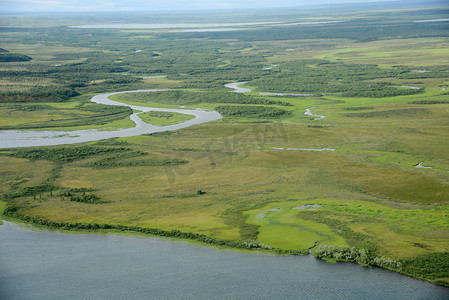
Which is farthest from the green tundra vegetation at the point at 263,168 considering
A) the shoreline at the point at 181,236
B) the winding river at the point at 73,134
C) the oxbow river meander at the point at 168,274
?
the winding river at the point at 73,134

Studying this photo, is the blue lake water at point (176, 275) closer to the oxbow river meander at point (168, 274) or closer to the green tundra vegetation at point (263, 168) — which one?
the oxbow river meander at point (168, 274)

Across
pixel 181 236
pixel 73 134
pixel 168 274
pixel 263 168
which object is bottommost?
pixel 73 134

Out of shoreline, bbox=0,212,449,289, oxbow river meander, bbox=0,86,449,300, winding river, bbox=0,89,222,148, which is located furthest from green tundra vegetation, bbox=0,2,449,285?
winding river, bbox=0,89,222,148

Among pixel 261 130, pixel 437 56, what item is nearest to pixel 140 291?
pixel 261 130

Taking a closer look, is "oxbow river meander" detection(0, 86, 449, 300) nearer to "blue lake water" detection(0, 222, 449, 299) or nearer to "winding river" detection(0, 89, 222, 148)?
"blue lake water" detection(0, 222, 449, 299)

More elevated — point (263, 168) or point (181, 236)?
point (181, 236)

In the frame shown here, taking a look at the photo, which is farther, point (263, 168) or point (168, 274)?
point (263, 168)

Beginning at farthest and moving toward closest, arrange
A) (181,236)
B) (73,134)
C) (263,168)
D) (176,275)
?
1. (73,134)
2. (263,168)
3. (181,236)
4. (176,275)

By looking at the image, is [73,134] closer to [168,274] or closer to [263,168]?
[263,168]

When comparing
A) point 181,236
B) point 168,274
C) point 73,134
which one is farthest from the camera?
point 73,134

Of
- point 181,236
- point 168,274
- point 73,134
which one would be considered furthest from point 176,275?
point 73,134
